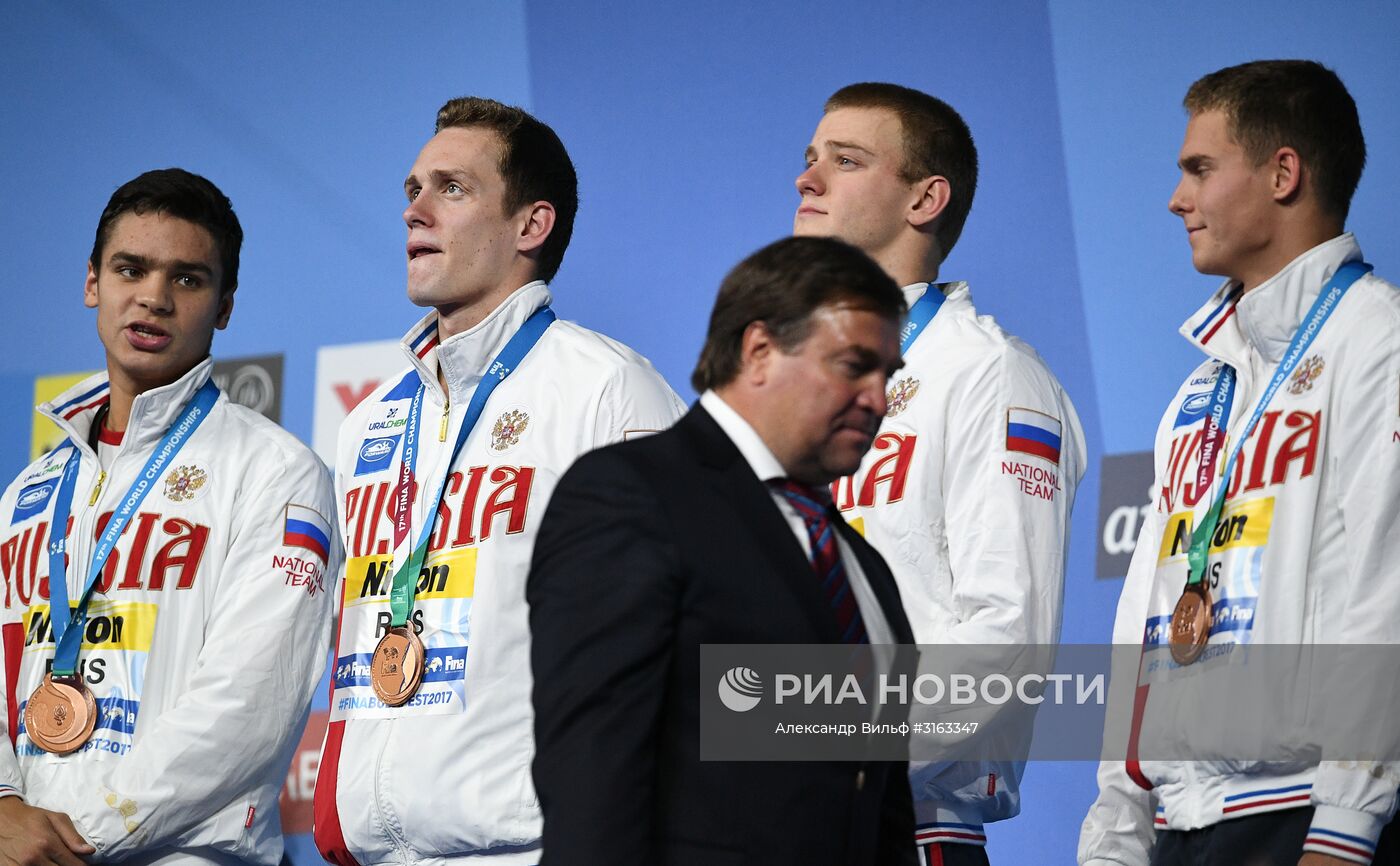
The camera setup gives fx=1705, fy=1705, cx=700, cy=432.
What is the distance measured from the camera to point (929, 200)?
121 inches

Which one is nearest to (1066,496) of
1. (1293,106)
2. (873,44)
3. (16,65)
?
(1293,106)

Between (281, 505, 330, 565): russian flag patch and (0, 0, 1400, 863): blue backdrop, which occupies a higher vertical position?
(0, 0, 1400, 863): blue backdrop

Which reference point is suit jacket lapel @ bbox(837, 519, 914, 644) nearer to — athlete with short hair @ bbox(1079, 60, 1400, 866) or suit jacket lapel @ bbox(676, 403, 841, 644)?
suit jacket lapel @ bbox(676, 403, 841, 644)

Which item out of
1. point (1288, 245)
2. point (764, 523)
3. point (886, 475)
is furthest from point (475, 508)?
point (1288, 245)

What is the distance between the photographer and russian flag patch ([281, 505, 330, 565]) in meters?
3.20

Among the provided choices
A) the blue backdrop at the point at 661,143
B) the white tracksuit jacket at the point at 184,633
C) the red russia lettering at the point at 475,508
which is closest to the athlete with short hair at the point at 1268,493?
the blue backdrop at the point at 661,143

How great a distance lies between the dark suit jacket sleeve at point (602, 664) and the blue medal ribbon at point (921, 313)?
1257 mm

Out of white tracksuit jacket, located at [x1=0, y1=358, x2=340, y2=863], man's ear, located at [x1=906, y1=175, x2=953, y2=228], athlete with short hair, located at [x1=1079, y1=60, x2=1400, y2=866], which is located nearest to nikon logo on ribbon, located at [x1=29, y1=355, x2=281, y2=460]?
white tracksuit jacket, located at [x1=0, y1=358, x2=340, y2=863]

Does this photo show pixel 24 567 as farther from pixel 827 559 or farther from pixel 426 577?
pixel 827 559

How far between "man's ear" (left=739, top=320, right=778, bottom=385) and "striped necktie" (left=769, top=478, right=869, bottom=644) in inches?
4.6

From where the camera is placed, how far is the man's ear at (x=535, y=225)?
3.13 metres

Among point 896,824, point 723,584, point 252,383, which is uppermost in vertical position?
point 252,383

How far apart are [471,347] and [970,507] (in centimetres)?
91
